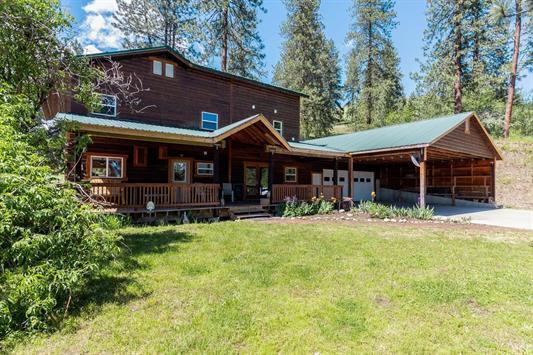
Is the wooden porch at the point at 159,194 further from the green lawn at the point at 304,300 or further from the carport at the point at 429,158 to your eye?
the carport at the point at 429,158

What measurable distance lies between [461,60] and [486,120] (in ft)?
18.9

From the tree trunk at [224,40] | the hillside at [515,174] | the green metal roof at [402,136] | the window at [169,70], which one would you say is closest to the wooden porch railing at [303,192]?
the green metal roof at [402,136]

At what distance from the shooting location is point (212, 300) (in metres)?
3.92

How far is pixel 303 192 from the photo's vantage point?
13984 mm

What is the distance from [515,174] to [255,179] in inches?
708

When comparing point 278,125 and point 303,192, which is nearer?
point 303,192

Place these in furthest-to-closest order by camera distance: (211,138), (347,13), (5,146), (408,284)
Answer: (347,13) < (211,138) < (408,284) < (5,146)

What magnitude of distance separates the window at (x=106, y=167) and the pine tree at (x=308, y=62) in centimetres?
2339

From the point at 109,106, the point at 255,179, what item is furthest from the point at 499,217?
the point at 109,106

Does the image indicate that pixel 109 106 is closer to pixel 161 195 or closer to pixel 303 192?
pixel 161 195

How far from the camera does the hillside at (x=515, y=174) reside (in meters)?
18.1

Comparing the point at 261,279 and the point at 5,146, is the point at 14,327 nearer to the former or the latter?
the point at 5,146

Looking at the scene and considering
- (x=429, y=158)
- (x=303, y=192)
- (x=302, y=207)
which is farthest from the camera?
(x=429, y=158)

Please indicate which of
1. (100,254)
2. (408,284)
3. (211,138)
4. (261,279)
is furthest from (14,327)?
(211,138)
